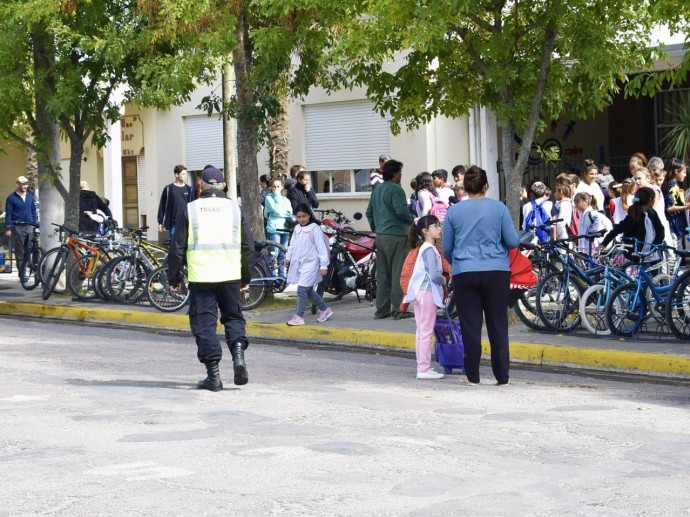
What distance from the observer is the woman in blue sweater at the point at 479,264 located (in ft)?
35.1

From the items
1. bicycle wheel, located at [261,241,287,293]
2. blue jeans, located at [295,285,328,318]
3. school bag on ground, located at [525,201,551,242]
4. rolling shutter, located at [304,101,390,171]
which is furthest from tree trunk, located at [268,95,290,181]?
blue jeans, located at [295,285,328,318]

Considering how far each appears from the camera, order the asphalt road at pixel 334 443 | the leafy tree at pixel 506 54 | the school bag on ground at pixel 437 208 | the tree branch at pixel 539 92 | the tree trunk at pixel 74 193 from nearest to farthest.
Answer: the asphalt road at pixel 334 443 < the leafy tree at pixel 506 54 < the tree branch at pixel 539 92 < the school bag on ground at pixel 437 208 < the tree trunk at pixel 74 193

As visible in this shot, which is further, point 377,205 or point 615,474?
point 377,205

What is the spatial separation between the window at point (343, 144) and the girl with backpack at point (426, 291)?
14.0 m

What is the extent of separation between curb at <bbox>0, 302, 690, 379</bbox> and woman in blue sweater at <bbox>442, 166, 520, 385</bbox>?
1586 mm

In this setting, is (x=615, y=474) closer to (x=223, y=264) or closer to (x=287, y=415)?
(x=287, y=415)

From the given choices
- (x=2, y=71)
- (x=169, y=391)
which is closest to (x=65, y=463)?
(x=169, y=391)

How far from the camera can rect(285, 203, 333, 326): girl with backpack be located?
15.4 meters

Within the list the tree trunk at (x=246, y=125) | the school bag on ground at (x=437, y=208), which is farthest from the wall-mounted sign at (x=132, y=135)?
the school bag on ground at (x=437, y=208)

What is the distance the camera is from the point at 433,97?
15883 mm

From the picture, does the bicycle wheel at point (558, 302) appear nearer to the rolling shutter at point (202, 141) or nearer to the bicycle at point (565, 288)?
the bicycle at point (565, 288)

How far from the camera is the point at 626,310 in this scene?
Result: 13070mm

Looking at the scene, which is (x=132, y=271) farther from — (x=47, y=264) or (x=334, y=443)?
(x=334, y=443)

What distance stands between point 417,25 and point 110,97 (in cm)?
859
